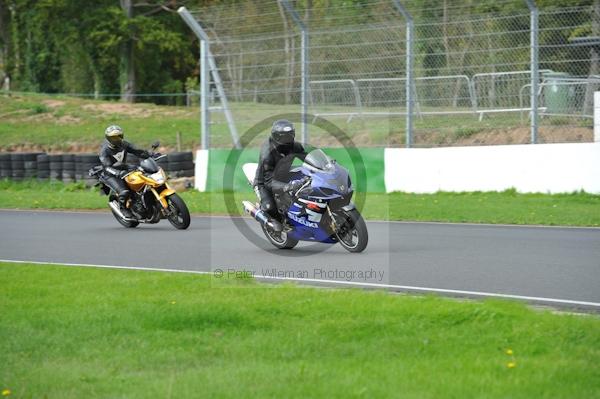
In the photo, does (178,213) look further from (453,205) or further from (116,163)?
(453,205)

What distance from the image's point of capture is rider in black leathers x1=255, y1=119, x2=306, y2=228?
11.3 meters

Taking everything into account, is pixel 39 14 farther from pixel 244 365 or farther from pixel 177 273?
pixel 244 365

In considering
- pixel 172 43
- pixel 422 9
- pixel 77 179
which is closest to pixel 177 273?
pixel 422 9

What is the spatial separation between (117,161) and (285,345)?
9462 millimetres

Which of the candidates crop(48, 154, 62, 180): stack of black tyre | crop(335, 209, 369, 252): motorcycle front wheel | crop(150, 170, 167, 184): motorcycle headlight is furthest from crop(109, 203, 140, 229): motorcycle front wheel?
crop(48, 154, 62, 180): stack of black tyre

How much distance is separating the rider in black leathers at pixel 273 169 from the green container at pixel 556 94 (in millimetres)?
7290

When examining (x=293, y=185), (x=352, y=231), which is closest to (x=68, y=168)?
(x=293, y=185)

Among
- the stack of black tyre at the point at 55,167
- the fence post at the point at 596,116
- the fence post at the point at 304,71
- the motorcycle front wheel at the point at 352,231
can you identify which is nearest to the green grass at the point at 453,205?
the fence post at the point at 596,116

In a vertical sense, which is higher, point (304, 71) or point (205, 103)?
point (304, 71)

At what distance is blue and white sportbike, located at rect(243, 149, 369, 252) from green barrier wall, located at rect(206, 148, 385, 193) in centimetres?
714

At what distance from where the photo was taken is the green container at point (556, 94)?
17.3 m

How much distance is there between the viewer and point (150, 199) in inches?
591

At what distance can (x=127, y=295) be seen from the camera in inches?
339

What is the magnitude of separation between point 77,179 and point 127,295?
1542cm
